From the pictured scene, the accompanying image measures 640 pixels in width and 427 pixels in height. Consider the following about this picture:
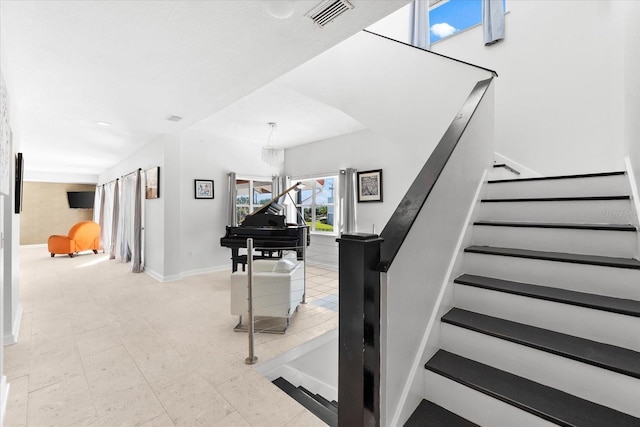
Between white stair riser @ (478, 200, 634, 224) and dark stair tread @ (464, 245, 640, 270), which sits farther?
white stair riser @ (478, 200, 634, 224)

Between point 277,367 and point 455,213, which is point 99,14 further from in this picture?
point 277,367

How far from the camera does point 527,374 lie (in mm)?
1284

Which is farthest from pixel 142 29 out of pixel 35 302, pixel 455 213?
pixel 35 302

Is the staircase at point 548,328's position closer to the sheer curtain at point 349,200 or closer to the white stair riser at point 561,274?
the white stair riser at point 561,274

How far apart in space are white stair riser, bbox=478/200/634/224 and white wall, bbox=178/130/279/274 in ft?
16.5

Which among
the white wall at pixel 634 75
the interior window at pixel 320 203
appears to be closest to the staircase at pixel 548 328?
the white wall at pixel 634 75

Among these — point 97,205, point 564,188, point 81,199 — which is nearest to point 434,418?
point 564,188

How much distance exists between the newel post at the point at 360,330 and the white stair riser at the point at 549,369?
23.5 inches

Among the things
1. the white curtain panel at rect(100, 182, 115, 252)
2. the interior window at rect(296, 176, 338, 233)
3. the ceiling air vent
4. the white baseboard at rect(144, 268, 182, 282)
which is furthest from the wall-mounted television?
the ceiling air vent

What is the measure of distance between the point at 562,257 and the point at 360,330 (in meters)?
1.25

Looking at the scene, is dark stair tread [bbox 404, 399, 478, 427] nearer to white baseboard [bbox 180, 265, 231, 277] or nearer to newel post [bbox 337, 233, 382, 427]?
newel post [bbox 337, 233, 382, 427]

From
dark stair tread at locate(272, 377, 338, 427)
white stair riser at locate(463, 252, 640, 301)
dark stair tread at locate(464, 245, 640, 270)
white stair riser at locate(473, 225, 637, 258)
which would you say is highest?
white stair riser at locate(473, 225, 637, 258)

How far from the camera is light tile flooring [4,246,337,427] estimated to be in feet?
5.86

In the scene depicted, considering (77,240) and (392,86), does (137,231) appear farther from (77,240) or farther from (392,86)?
(392,86)
